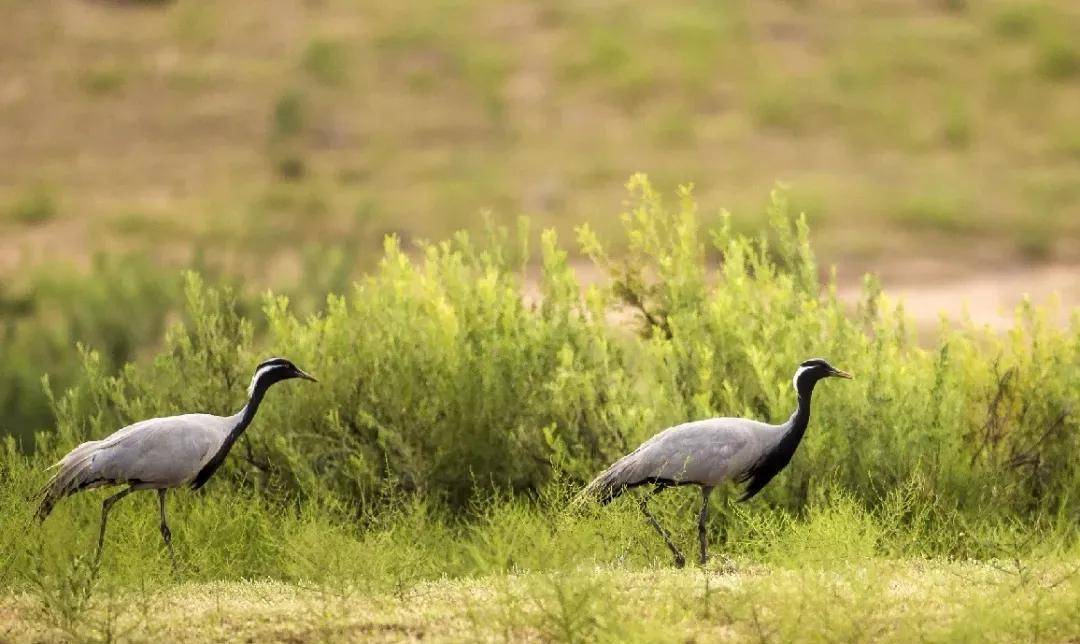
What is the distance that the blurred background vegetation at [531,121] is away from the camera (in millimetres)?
28719

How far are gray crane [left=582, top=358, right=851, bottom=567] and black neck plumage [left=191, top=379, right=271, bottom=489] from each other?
5.29ft

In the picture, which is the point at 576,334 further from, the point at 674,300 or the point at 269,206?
the point at 269,206

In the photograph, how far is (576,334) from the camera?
10.6 meters

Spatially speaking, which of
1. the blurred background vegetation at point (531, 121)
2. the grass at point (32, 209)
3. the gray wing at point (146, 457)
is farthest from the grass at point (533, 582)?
the grass at point (32, 209)

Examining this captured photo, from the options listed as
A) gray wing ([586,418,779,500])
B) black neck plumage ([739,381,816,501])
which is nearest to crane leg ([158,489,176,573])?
gray wing ([586,418,779,500])

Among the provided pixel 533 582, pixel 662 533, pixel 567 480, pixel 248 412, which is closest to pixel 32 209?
pixel 567 480

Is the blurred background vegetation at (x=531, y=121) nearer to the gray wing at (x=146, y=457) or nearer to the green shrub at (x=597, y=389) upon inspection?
the green shrub at (x=597, y=389)

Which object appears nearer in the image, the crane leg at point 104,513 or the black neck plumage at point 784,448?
the crane leg at point 104,513

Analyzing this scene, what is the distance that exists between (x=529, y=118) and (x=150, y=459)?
25.3m

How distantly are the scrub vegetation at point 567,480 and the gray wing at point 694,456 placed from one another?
1.22 ft

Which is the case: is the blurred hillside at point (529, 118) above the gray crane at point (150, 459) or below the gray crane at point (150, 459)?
below

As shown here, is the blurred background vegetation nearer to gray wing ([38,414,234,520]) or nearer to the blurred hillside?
the blurred hillside

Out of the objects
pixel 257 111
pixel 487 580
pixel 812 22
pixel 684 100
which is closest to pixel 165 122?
pixel 257 111

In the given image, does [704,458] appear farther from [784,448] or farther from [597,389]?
[597,389]
